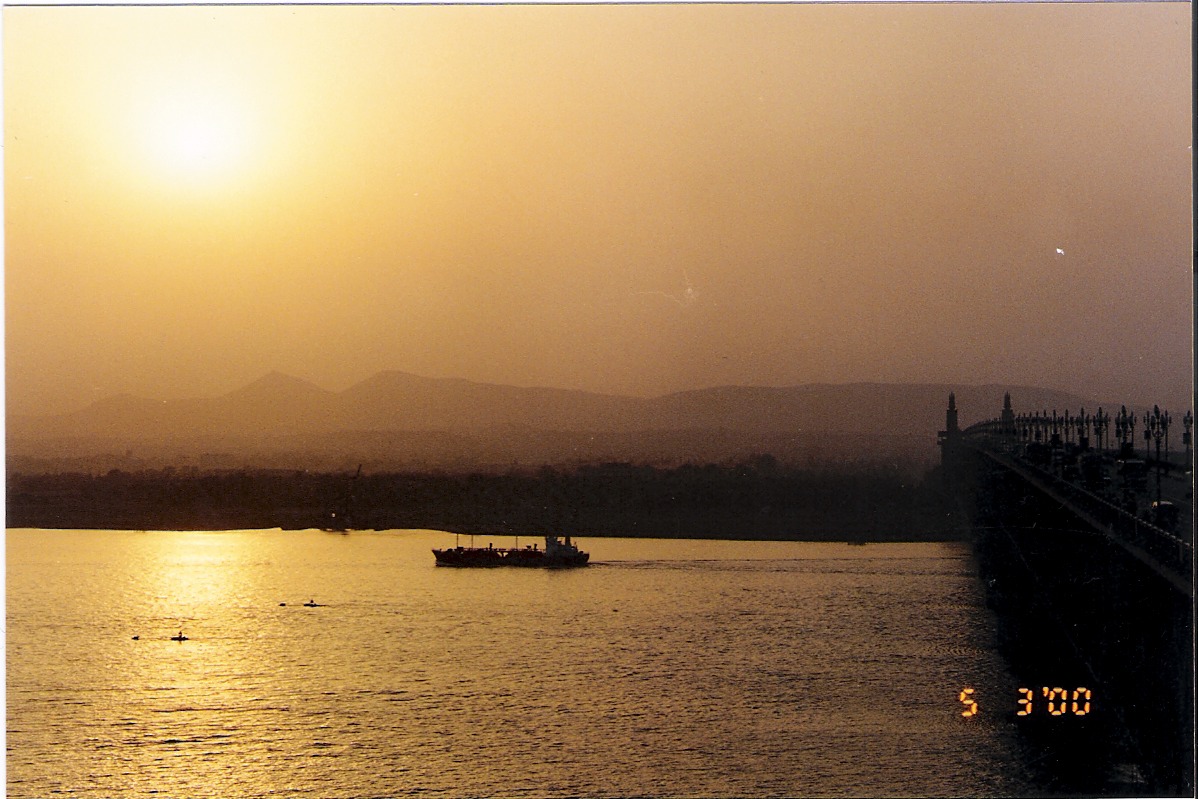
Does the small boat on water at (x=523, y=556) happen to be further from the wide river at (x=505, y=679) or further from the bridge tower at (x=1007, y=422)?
the bridge tower at (x=1007, y=422)

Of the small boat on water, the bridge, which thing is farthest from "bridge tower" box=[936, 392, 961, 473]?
the small boat on water

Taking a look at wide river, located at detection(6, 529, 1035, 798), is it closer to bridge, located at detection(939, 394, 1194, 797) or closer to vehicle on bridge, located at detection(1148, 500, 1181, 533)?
bridge, located at detection(939, 394, 1194, 797)

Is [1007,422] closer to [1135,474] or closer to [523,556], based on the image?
[1135,474]

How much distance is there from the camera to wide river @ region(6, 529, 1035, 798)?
12.4 m

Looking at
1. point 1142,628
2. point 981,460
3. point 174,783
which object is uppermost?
point 981,460

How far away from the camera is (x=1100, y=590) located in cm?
1080

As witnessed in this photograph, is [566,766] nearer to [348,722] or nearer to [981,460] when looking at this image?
[348,722]

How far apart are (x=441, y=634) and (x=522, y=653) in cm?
225

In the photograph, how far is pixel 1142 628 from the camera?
9.58 meters

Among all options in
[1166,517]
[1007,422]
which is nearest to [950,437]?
[1007,422]

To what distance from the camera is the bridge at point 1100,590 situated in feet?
30.2

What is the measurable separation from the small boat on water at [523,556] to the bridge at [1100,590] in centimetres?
1021

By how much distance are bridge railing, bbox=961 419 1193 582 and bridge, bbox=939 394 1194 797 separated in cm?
2

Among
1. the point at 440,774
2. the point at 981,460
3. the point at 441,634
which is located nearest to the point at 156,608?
the point at 441,634
